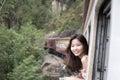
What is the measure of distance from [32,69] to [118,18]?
13.9 m

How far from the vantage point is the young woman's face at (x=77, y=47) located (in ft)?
8.36

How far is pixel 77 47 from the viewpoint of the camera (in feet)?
8.36

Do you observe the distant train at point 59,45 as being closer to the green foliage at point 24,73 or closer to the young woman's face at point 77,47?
the green foliage at point 24,73

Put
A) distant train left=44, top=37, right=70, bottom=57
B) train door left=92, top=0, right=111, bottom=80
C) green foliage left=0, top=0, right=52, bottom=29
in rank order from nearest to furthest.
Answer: train door left=92, top=0, right=111, bottom=80
distant train left=44, top=37, right=70, bottom=57
green foliage left=0, top=0, right=52, bottom=29

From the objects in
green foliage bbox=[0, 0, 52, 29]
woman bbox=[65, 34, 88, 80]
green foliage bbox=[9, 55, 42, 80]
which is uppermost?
green foliage bbox=[0, 0, 52, 29]

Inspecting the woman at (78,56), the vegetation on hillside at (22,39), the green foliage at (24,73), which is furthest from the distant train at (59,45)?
the woman at (78,56)

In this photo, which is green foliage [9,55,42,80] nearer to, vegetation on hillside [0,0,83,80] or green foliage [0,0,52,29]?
vegetation on hillside [0,0,83,80]

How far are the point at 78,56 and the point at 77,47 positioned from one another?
0.14 m

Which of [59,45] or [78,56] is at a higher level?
[59,45]

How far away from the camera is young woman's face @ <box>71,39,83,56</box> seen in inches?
100

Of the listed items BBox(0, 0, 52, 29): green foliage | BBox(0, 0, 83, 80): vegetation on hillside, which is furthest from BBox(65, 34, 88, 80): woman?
BBox(0, 0, 52, 29): green foliage

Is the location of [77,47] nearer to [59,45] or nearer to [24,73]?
[24,73]

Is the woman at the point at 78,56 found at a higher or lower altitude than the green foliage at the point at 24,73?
higher

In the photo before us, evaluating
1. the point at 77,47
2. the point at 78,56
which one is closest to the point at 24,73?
the point at 78,56
